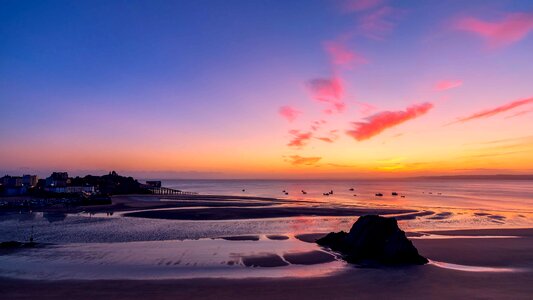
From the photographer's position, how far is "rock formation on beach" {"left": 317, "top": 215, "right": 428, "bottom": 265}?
859 inches

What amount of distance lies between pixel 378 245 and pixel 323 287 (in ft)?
24.9

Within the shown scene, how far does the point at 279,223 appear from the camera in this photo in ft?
136

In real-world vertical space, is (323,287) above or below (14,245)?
below

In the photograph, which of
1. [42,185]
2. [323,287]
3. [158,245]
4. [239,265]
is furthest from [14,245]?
[42,185]

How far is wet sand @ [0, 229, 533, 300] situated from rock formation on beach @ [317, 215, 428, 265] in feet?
3.44

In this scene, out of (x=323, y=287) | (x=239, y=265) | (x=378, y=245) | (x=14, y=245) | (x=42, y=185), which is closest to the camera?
(x=323, y=287)

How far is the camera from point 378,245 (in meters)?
23.2

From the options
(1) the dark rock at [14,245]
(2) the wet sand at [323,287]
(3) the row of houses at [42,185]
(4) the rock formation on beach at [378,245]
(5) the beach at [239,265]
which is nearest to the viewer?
(2) the wet sand at [323,287]

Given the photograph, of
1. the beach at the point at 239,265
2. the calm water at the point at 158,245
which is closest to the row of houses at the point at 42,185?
the calm water at the point at 158,245

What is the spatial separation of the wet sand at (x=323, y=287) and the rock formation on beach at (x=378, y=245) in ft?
3.44

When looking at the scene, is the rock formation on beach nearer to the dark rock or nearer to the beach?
the beach

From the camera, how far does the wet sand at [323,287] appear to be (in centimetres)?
1590

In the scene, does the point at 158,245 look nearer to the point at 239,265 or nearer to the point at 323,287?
the point at 239,265

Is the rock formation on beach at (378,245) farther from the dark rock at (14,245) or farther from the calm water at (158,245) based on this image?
the dark rock at (14,245)
